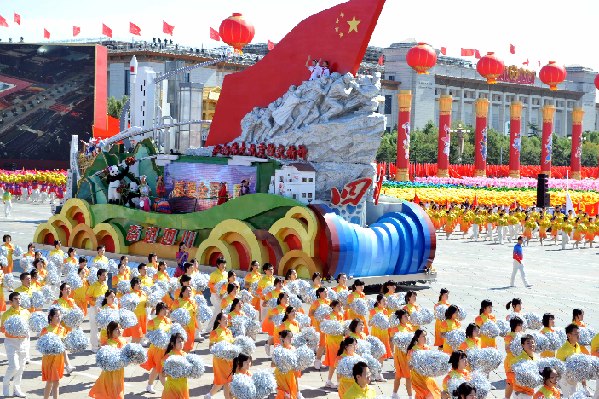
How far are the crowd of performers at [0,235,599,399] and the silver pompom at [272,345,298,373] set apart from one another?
13 mm

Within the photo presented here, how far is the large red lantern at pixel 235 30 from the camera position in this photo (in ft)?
132

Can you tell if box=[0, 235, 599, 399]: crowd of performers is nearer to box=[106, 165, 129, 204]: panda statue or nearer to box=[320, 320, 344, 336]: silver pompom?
box=[320, 320, 344, 336]: silver pompom

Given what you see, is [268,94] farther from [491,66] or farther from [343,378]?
[491,66]

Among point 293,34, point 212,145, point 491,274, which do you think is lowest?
point 491,274


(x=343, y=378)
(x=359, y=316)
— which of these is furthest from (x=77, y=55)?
(x=343, y=378)

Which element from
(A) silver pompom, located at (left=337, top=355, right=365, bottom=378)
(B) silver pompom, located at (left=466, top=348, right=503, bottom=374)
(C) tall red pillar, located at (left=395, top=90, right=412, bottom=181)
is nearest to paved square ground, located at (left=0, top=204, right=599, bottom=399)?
(B) silver pompom, located at (left=466, top=348, right=503, bottom=374)

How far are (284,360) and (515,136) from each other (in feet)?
200

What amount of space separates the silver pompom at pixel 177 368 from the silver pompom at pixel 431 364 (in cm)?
278

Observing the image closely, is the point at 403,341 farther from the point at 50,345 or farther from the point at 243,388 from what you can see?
the point at 50,345

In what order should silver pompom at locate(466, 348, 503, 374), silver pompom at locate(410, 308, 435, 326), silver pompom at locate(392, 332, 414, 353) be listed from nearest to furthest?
silver pompom at locate(466, 348, 503, 374) < silver pompom at locate(392, 332, 414, 353) < silver pompom at locate(410, 308, 435, 326)

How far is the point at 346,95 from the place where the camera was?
24672 millimetres

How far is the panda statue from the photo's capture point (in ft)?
93.5

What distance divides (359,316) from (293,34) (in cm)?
1170

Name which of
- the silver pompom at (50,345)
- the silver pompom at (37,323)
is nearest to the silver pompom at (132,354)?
the silver pompom at (50,345)
